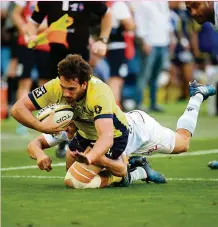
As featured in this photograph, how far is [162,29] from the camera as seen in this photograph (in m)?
19.8

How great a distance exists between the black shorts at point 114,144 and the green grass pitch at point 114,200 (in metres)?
0.33

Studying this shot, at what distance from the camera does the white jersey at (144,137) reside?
9820 mm

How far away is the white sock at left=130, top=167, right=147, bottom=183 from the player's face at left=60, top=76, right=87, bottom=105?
107 cm

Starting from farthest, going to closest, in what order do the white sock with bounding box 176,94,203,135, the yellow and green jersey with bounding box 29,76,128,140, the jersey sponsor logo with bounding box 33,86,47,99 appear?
the white sock with bounding box 176,94,203,135, the jersey sponsor logo with bounding box 33,86,47,99, the yellow and green jersey with bounding box 29,76,128,140

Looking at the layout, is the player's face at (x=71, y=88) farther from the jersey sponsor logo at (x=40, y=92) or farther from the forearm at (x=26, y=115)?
the forearm at (x=26, y=115)

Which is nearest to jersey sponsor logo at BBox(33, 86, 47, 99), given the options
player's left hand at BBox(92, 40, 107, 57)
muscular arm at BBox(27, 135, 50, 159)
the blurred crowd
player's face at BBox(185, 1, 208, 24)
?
muscular arm at BBox(27, 135, 50, 159)

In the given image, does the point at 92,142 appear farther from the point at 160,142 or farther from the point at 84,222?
the point at 84,222

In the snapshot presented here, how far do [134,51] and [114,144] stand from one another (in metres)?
11.6

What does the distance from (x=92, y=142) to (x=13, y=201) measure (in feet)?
4.01

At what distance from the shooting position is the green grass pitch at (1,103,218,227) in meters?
7.54

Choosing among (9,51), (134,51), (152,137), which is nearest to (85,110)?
(152,137)

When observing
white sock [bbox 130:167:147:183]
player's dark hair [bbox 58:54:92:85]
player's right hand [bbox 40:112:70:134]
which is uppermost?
player's dark hair [bbox 58:54:92:85]

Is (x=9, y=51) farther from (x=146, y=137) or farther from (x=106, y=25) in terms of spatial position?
(x=146, y=137)

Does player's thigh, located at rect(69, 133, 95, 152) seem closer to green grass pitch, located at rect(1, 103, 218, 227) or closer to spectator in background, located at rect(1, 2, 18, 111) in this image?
green grass pitch, located at rect(1, 103, 218, 227)
